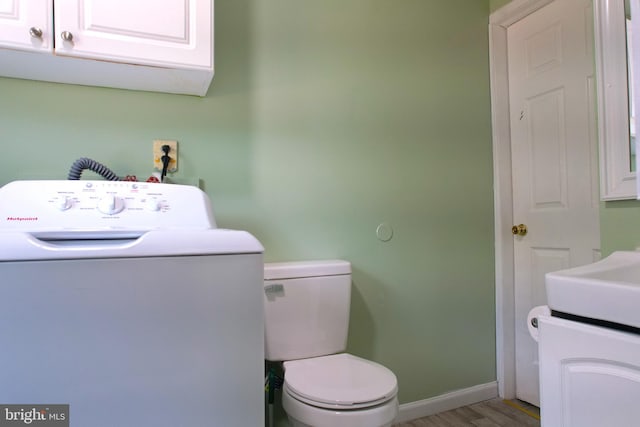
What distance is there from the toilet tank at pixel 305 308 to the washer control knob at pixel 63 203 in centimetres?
69

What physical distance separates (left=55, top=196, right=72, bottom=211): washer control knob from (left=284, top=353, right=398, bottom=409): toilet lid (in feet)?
2.87

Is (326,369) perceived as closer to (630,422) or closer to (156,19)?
(630,422)

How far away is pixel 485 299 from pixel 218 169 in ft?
5.38

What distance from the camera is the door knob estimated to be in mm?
2021

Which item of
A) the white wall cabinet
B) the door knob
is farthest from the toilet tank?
the door knob

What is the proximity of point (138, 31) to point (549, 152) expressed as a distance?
78.3 inches

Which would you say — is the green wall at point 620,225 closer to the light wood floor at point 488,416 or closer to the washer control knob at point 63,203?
the light wood floor at point 488,416

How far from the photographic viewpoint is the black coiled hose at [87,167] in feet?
3.91

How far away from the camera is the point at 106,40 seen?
42.9 inches

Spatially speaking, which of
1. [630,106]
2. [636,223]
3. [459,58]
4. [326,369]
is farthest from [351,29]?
[326,369]

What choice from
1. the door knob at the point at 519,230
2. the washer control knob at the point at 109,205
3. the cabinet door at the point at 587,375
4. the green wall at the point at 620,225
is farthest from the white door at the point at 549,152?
the washer control knob at the point at 109,205

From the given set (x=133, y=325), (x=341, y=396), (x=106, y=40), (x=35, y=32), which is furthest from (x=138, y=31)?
(x=341, y=396)

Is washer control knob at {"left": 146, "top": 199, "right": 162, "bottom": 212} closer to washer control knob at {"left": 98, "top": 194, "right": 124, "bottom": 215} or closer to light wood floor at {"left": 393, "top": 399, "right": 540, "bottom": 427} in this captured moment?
washer control knob at {"left": 98, "top": 194, "right": 124, "bottom": 215}

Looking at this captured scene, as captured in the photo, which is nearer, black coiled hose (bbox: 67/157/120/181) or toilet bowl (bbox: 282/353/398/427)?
toilet bowl (bbox: 282/353/398/427)
